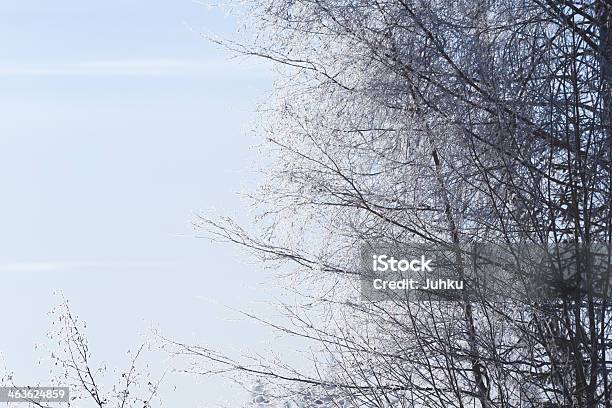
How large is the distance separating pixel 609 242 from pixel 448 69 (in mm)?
1263

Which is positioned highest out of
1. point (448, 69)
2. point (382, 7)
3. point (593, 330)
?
point (382, 7)

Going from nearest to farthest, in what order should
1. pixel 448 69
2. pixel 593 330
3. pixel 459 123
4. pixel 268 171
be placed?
1. pixel 593 330
2. pixel 459 123
3. pixel 448 69
4. pixel 268 171

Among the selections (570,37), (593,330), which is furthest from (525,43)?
(593,330)

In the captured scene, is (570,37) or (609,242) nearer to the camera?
(609,242)

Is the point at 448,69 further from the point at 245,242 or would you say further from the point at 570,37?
the point at 245,242

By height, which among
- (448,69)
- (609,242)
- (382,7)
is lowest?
(609,242)

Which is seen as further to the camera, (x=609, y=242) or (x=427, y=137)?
(x=427, y=137)

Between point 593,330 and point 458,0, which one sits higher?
point 458,0

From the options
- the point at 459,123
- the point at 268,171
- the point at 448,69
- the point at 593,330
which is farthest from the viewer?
the point at 268,171

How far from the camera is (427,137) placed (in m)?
4.76

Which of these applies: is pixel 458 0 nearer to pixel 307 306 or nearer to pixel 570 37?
pixel 570 37

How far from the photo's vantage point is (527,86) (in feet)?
15.3

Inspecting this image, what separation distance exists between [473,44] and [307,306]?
1.78 meters

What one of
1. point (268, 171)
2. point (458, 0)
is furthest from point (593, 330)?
point (268, 171)
